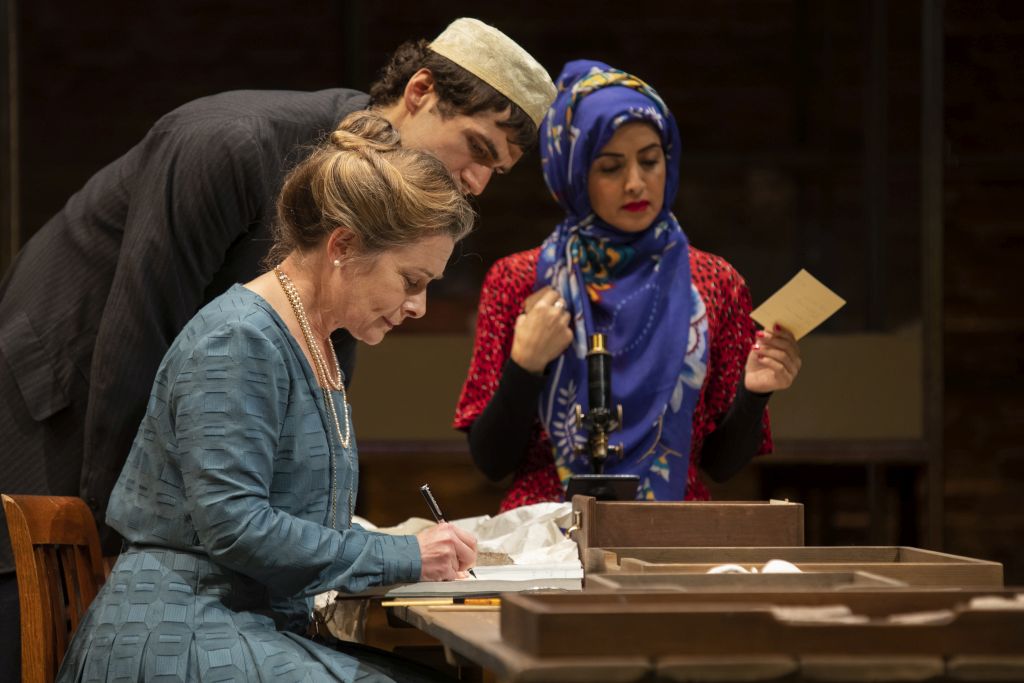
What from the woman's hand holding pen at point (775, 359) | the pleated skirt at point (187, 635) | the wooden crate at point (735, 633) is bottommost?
the pleated skirt at point (187, 635)

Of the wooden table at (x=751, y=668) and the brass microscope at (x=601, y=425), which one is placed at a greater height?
the brass microscope at (x=601, y=425)

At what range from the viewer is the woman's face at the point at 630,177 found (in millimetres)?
2994

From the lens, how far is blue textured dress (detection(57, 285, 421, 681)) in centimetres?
179

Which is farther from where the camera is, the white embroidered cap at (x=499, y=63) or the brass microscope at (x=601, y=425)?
the white embroidered cap at (x=499, y=63)

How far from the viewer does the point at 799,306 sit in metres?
2.58

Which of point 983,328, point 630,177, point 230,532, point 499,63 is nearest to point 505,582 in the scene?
point 230,532

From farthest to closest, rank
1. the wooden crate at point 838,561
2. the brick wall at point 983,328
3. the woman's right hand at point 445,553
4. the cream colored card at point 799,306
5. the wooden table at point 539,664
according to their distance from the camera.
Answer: the brick wall at point 983,328
the cream colored card at point 799,306
the woman's right hand at point 445,553
the wooden crate at point 838,561
the wooden table at point 539,664

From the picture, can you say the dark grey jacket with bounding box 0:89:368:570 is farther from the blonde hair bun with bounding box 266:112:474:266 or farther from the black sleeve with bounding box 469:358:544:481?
the black sleeve with bounding box 469:358:544:481

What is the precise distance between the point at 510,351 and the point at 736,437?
501mm

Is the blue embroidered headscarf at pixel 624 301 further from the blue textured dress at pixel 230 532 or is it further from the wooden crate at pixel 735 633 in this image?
the wooden crate at pixel 735 633

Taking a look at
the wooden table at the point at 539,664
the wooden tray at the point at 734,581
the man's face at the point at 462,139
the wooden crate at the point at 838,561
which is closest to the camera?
the wooden table at the point at 539,664

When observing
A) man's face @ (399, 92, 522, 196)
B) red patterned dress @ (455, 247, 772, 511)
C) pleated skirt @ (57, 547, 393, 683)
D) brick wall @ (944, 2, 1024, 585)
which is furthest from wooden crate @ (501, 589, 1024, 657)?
brick wall @ (944, 2, 1024, 585)

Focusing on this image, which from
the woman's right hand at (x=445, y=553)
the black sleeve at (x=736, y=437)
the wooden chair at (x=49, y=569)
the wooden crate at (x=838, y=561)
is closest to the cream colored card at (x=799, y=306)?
the black sleeve at (x=736, y=437)

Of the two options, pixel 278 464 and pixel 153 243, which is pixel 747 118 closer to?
pixel 153 243
